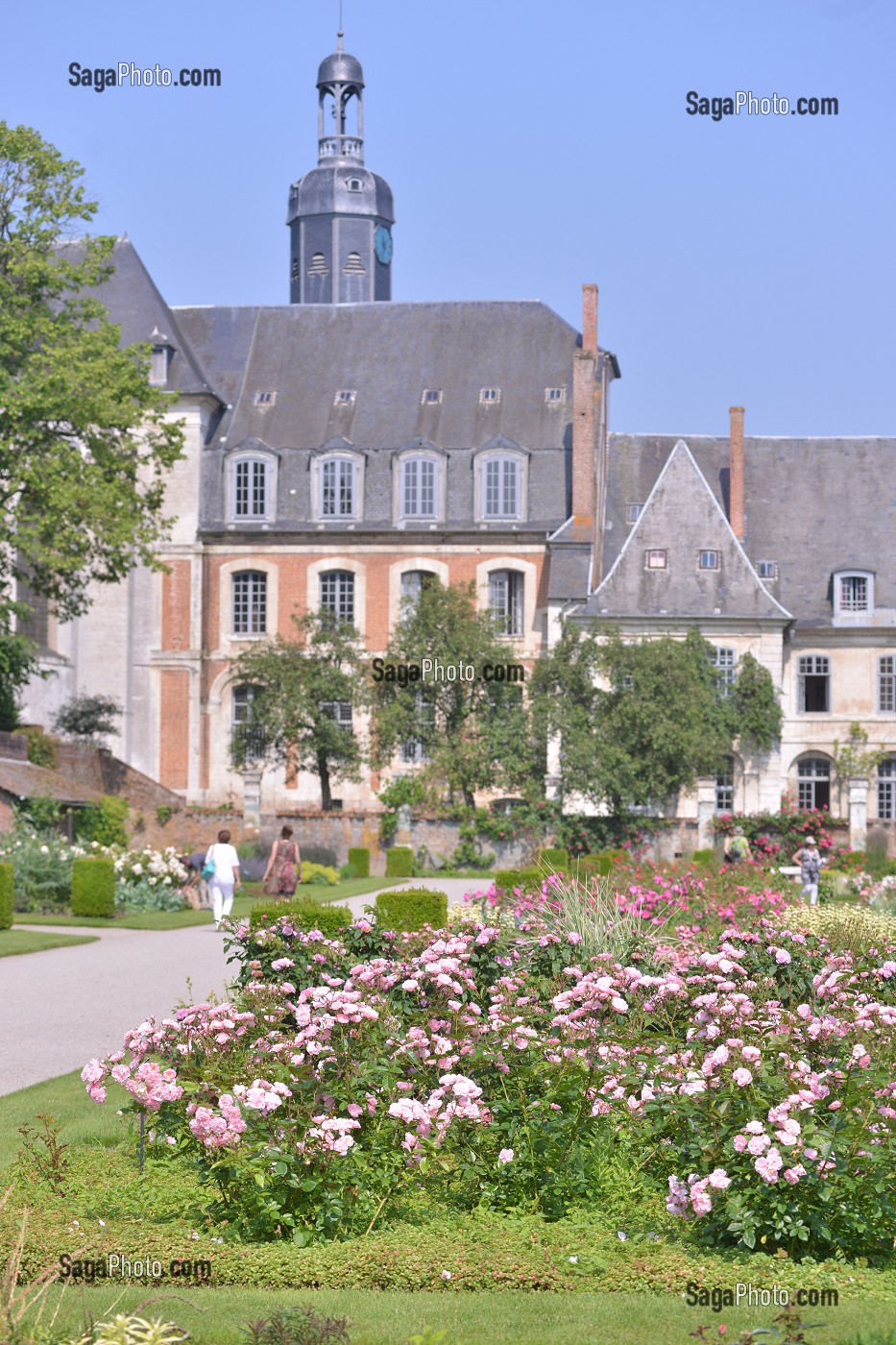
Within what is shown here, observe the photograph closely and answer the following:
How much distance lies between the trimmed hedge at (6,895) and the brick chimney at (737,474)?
3005 cm

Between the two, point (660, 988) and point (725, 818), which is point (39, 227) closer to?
point (725, 818)

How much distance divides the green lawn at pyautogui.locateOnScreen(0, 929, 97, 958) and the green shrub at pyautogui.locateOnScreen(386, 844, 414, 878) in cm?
1441

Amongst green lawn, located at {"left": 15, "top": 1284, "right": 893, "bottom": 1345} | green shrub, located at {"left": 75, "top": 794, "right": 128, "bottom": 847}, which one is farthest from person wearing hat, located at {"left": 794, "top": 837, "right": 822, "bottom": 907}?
green lawn, located at {"left": 15, "top": 1284, "right": 893, "bottom": 1345}

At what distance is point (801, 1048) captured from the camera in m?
7.79

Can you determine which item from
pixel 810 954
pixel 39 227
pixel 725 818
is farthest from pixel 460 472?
pixel 810 954

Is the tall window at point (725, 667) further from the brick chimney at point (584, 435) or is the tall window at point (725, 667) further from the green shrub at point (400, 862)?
the green shrub at point (400, 862)

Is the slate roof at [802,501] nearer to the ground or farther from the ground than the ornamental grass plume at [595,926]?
farther from the ground

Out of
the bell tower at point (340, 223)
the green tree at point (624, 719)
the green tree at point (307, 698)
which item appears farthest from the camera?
the bell tower at point (340, 223)

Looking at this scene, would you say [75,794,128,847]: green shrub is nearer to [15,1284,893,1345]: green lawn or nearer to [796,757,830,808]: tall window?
[796,757,830,808]: tall window

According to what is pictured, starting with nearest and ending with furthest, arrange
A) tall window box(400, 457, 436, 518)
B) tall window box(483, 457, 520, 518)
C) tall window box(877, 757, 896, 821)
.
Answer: tall window box(877, 757, 896, 821) < tall window box(483, 457, 520, 518) < tall window box(400, 457, 436, 518)

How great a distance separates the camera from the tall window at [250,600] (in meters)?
47.0

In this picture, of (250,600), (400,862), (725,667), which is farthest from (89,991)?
(250,600)

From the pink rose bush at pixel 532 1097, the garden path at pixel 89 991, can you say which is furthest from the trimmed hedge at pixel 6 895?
the pink rose bush at pixel 532 1097

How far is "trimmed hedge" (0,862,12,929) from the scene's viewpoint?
753 inches
